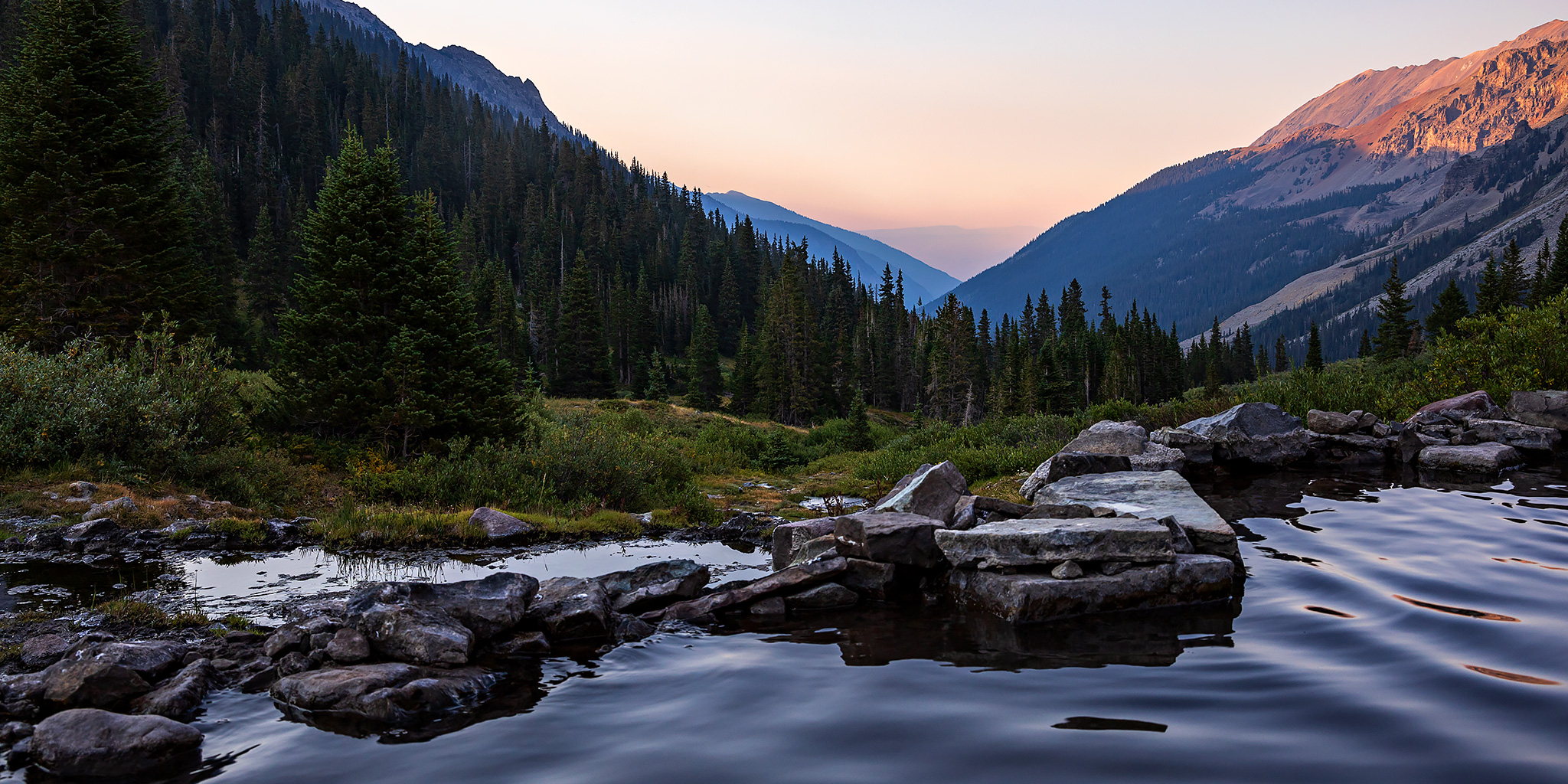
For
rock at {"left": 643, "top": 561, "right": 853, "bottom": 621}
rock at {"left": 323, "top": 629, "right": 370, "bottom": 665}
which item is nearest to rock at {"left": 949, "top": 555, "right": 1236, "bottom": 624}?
rock at {"left": 643, "top": 561, "right": 853, "bottom": 621}

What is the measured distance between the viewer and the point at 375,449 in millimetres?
18469

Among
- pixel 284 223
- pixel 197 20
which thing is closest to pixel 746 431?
pixel 284 223

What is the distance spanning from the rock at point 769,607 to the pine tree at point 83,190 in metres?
22.7

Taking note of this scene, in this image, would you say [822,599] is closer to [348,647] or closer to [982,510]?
[982,510]

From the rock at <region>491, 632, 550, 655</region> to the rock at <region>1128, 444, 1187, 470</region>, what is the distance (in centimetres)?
1337

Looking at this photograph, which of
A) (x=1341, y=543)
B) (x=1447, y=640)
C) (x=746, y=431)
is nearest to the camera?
(x=1447, y=640)

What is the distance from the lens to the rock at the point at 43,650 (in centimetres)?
699

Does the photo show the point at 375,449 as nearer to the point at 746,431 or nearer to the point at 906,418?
the point at 746,431

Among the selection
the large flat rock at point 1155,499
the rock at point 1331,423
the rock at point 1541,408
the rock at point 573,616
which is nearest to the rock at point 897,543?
the large flat rock at point 1155,499

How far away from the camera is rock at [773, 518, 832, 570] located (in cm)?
1186

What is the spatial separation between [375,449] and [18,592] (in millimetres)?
9462

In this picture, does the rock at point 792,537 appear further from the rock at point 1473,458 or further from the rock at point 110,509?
the rock at point 1473,458

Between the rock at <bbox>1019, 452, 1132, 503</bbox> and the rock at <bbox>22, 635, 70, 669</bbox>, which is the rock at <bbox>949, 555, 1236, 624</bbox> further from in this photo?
the rock at <bbox>22, 635, 70, 669</bbox>

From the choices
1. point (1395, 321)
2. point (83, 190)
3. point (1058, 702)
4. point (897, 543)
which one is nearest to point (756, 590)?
point (897, 543)
